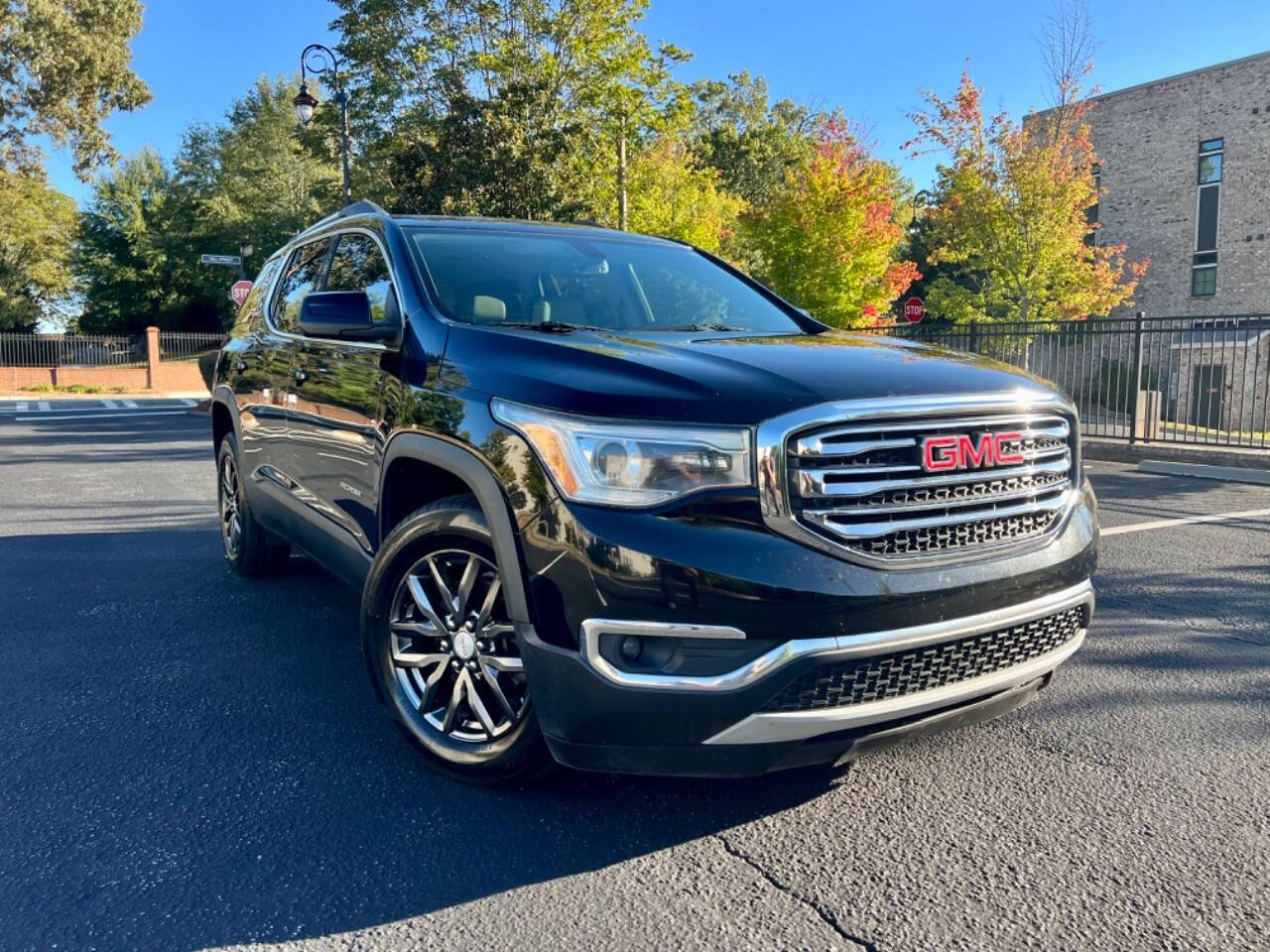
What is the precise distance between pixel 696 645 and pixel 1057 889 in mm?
1142

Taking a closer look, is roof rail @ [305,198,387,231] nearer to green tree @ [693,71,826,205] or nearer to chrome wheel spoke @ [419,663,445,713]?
chrome wheel spoke @ [419,663,445,713]

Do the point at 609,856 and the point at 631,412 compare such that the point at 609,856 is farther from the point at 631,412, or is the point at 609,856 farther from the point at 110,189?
the point at 110,189

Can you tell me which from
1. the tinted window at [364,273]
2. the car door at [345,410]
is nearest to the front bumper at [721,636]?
the car door at [345,410]

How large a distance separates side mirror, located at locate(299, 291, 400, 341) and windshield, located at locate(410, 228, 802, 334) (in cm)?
25

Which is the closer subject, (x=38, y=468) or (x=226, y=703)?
(x=226, y=703)

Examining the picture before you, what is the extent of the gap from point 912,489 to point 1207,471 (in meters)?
10.3

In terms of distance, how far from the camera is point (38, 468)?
11.3 m

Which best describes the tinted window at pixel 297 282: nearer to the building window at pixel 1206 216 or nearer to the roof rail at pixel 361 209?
the roof rail at pixel 361 209

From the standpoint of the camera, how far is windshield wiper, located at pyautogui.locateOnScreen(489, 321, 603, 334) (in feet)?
10.6

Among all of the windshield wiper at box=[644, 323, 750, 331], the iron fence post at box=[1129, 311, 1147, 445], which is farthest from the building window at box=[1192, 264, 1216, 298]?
the windshield wiper at box=[644, 323, 750, 331]

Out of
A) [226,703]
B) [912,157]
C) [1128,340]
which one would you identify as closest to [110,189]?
[912,157]

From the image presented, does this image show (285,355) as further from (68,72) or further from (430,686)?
(68,72)

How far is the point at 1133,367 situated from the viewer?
12805 mm

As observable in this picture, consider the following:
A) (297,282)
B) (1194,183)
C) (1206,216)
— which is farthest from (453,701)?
(1194,183)
